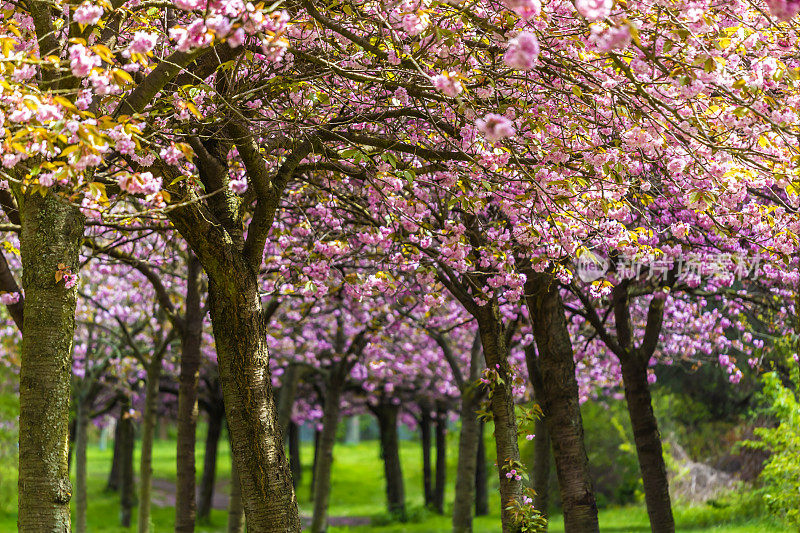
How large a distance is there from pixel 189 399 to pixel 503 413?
16.0 feet

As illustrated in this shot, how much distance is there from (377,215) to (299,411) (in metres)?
24.8

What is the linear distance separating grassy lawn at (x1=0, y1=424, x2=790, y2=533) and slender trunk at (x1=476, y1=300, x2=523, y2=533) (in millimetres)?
9798

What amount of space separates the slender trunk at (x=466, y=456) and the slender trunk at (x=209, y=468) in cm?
1194

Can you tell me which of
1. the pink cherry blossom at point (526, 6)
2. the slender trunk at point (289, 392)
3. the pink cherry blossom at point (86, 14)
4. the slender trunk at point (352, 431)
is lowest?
the slender trunk at point (352, 431)

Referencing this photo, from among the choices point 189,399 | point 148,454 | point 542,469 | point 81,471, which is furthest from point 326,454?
point 189,399

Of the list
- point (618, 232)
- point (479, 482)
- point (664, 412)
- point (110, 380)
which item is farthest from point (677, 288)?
point (110, 380)

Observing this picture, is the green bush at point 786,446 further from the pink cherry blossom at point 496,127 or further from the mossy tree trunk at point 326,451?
the pink cherry blossom at point 496,127

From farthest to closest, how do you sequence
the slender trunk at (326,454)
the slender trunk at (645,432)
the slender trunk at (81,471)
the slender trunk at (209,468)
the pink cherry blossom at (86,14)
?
1. the slender trunk at (209,468)
2. the slender trunk at (326,454)
3. the slender trunk at (81,471)
4. the slender trunk at (645,432)
5. the pink cherry blossom at (86,14)

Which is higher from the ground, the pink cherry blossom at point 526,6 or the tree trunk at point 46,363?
the pink cherry blossom at point 526,6

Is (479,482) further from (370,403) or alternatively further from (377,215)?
(377,215)

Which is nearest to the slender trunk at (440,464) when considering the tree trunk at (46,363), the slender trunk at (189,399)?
the slender trunk at (189,399)

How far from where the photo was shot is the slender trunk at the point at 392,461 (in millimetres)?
27156

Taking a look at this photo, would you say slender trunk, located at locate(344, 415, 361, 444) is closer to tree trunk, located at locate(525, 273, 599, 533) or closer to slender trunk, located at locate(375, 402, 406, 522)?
slender trunk, located at locate(375, 402, 406, 522)

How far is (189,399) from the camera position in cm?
1184
